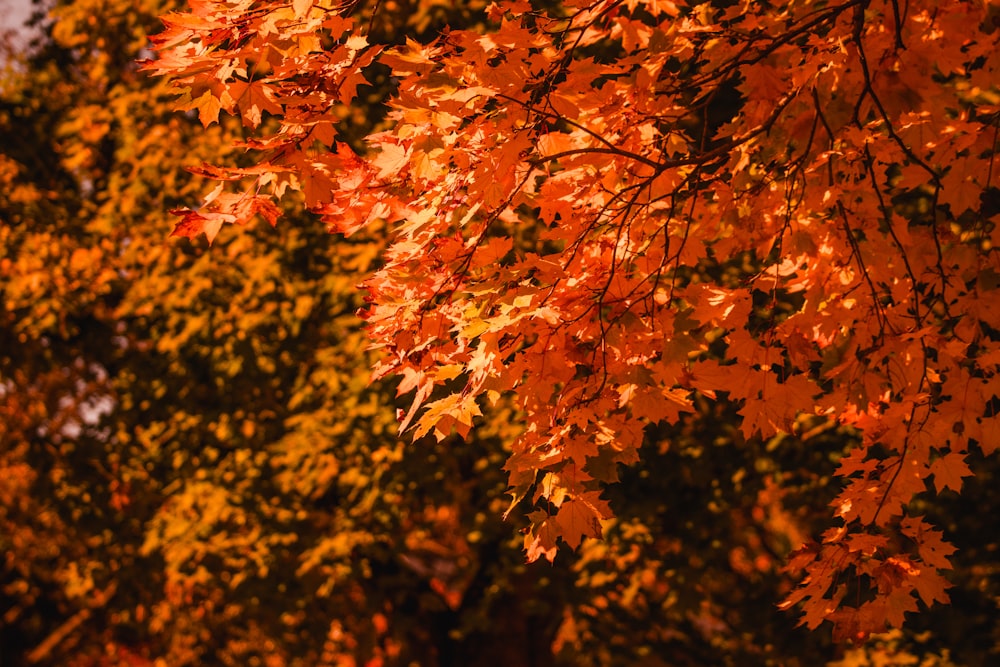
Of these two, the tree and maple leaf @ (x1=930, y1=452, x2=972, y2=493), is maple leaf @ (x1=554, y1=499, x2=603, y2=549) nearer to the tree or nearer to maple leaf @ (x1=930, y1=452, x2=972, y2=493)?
the tree

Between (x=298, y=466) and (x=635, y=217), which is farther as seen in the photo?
(x=298, y=466)

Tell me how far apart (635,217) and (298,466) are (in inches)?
188

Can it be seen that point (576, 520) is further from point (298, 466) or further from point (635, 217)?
point (298, 466)

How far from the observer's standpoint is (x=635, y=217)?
3.24m

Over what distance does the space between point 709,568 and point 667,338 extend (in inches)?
168

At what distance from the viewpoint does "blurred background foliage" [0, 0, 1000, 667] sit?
6.34m

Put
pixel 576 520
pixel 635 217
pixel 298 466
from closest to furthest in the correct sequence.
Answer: pixel 576 520 < pixel 635 217 < pixel 298 466

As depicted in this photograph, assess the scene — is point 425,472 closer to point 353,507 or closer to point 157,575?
point 353,507

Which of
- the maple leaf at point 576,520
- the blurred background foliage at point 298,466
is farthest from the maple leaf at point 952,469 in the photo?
the blurred background foliage at point 298,466

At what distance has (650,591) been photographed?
7.25 metres

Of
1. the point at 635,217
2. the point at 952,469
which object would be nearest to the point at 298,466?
the point at 635,217

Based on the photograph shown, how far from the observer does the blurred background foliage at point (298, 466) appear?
20.8ft

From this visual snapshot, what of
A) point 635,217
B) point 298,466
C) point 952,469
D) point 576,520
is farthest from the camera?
point 298,466

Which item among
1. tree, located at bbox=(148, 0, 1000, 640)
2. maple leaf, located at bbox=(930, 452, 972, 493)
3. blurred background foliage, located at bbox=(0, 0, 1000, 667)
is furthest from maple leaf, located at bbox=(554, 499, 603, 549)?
blurred background foliage, located at bbox=(0, 0, 1000, 667)
